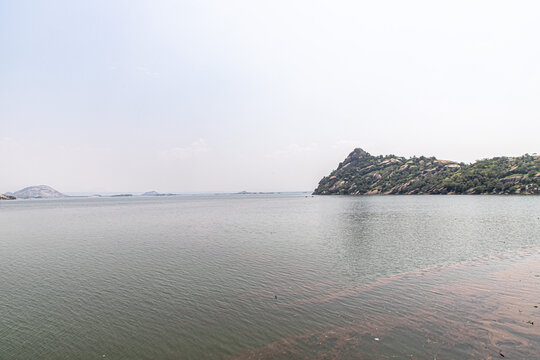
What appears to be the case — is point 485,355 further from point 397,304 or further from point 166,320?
point 166,320

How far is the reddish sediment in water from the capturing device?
A: 1519cm

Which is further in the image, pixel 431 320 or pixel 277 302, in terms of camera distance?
pixel 277 302

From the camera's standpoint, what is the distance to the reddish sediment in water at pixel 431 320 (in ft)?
49.8

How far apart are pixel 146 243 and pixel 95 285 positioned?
24.3 meters

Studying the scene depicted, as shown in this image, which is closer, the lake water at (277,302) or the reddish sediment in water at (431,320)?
the reddish sediment in water at (431,320)

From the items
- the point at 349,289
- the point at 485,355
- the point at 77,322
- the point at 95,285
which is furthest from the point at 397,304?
the point at 95,285

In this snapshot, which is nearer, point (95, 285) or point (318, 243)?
point (95, 285)

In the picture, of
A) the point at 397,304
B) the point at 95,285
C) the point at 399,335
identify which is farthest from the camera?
the point at 95,285

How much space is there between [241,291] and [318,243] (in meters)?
25.1

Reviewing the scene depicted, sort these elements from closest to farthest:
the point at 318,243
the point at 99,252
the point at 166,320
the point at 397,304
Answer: the point at 166,320, the point at 397,304, the point at 99,252, the point at 318,243

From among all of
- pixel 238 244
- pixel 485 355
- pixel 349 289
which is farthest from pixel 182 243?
pixel 485 355

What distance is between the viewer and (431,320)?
18719 millimetres

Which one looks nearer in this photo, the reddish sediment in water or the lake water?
the reddish sediment in water

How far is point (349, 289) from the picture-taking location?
25500 mm
